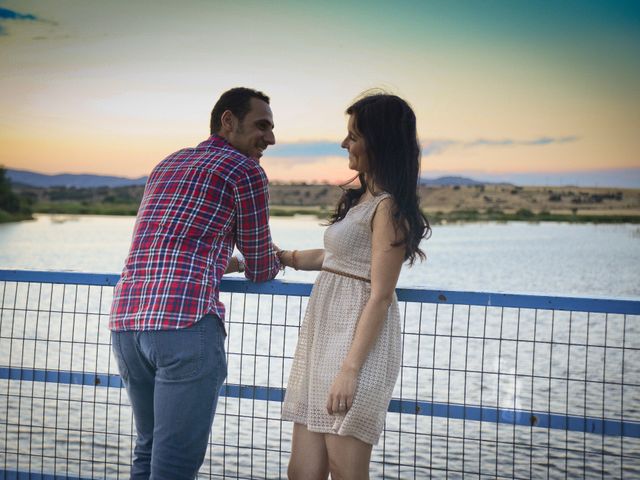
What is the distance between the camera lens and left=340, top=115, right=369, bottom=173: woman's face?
269 centimetres

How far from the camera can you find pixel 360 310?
268 centimetres

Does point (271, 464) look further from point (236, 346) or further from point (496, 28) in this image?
point (496, 28)

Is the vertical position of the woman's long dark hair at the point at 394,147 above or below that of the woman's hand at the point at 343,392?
above

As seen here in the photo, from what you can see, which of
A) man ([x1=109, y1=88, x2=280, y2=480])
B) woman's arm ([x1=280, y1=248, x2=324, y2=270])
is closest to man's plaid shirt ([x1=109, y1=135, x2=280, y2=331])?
man ([x1=109, y1=88, x2=280, y2=480])

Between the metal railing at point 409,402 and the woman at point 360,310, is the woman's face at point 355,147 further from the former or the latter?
Result: the metal railing at point 409,402

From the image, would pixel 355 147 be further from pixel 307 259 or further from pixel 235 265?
pixel 235 265

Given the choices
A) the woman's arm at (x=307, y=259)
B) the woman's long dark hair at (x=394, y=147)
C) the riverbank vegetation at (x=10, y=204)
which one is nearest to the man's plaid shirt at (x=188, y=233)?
the woman's arm at (x=307, y=259)

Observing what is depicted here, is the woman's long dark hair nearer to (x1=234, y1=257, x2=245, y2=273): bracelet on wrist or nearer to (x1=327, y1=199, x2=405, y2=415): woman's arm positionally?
(x1=327, y1=199, x2=405, y2=415): woman's arm

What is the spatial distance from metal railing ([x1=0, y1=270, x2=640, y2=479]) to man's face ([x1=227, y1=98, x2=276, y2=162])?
23.0 inches

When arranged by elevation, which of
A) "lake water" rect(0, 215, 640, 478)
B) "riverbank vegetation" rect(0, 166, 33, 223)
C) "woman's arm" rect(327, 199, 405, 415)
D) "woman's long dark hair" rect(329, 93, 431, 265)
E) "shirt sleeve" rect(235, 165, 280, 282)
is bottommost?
"lake water" rect(0, 215, 640, 478)

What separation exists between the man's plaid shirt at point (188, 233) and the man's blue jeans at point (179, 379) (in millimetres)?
56

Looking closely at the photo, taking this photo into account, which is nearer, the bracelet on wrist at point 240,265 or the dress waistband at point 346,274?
the dress waistband at point 346,274

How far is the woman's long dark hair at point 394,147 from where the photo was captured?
8.63ft

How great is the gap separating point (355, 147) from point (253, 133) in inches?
17.3
